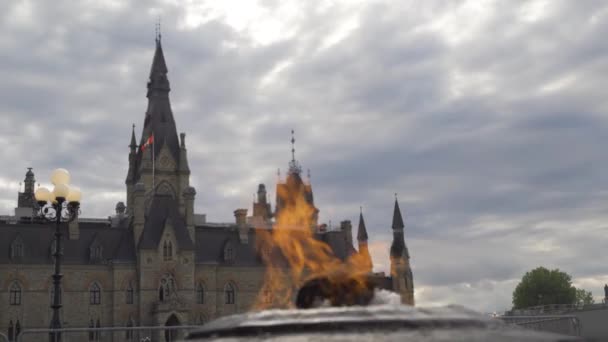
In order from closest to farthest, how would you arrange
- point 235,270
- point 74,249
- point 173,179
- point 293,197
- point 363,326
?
point 363,326, point 74,249, point 235,270, point 173,179, point 293,197

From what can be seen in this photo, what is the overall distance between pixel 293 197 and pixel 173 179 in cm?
1810

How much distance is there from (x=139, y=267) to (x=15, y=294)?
980 cm

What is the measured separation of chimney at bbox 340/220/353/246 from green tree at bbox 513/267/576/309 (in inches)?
1002

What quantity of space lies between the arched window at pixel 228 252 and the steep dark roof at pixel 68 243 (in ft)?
28.5

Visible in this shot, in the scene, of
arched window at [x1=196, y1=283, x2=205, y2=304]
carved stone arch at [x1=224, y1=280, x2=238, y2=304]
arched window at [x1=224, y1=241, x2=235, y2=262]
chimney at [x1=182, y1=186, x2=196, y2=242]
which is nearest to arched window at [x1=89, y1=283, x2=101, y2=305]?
arched window at [x1=196, y1=283, x2=205, y2=304]

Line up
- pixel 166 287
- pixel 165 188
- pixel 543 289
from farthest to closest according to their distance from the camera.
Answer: pixel 543 289, pixel 165 188, pixel 166 287

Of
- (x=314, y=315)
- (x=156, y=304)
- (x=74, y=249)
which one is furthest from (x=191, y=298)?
(x=314, y=315)

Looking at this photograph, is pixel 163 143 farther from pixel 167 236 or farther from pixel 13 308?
pixel 13 308

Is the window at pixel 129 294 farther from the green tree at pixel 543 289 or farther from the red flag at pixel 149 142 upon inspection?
the green tree at pixel 543 289

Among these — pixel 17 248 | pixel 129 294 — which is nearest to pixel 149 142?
pixel 129 294

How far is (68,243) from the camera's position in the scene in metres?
61.9

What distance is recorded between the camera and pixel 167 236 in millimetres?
62031

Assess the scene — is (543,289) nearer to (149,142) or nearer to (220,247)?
(220,247)

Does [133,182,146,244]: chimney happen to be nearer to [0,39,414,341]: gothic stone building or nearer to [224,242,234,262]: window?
[0,39,414,341]: gothic stone building
